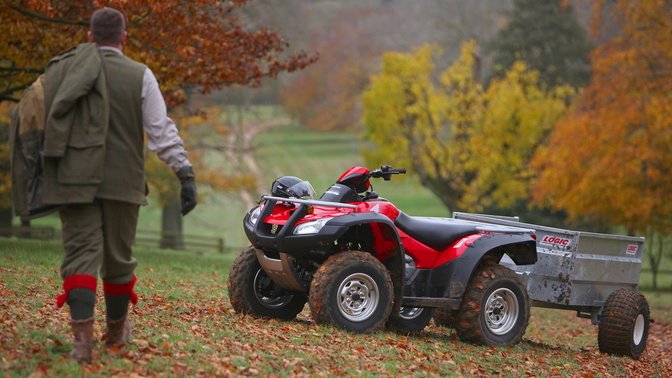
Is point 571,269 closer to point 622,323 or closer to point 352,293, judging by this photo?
point 622,323

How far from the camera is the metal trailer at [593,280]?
29.6 ft

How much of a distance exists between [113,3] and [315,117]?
55.1 m

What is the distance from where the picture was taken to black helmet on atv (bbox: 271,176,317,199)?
7797 mm

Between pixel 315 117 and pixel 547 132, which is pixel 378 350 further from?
pixel 315 117

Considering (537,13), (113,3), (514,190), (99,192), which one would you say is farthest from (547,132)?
(99,192)

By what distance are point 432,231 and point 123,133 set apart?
12.7ft

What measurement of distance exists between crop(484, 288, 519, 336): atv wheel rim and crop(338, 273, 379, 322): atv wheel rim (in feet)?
4.71

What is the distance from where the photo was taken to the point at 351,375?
5.98m

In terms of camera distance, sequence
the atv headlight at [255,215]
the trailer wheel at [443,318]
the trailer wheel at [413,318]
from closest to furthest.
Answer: the atv headlight at [255,215] < the trailer wheel at [413,318] < the trailer wheel at [443,318]

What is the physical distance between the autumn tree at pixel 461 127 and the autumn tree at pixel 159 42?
17.2 meters

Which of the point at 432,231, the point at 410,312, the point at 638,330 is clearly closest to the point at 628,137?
the point at 638,330

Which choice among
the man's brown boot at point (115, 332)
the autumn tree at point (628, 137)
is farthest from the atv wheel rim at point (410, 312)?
the autumn tree at point (628, 137)

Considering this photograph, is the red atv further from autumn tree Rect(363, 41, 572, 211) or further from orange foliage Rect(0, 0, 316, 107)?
autumn tree Rect(363, 41, 572, 211)

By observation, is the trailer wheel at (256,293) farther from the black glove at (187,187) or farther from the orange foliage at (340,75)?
the orange foliage at (340,75)
